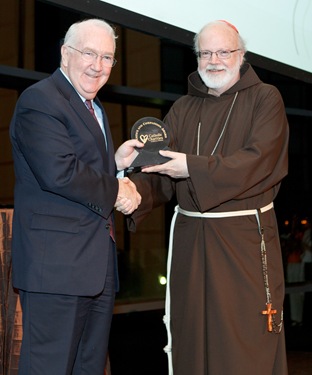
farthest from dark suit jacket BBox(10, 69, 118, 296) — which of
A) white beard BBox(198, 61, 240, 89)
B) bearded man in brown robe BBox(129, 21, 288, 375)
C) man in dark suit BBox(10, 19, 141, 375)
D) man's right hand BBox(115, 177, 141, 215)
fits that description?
white beard BBox(198, 61, 240, 89)

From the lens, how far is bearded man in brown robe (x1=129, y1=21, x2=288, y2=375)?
292 centimetres

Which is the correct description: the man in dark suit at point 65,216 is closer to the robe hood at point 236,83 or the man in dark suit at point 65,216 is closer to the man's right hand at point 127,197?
the man's right hand at point 127,197

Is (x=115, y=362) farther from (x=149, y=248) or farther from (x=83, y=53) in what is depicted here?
(x=83, y=53)

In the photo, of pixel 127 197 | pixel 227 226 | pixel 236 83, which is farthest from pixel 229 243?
pixel 236 83

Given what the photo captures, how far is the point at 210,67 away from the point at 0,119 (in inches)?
71.2

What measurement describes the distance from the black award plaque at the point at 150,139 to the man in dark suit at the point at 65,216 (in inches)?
10.5

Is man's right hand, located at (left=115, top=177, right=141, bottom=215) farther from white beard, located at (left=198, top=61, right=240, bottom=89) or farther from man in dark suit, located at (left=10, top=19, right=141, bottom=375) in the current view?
white beard, located at (left=198, top=61, right=240, bottom=89)

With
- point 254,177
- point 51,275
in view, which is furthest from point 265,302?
point 51,275

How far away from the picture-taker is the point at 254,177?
9.59 feet

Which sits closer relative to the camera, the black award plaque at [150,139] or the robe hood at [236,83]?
the black award plaque at [150,139]

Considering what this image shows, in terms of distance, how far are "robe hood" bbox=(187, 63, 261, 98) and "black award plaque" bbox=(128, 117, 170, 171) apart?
13.5 inches

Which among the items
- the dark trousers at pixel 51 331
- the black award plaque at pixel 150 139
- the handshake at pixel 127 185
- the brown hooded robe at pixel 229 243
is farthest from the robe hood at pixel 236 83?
the dark trousers at pixel 51 331

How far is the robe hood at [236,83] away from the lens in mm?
3125

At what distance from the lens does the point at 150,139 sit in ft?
9.69
